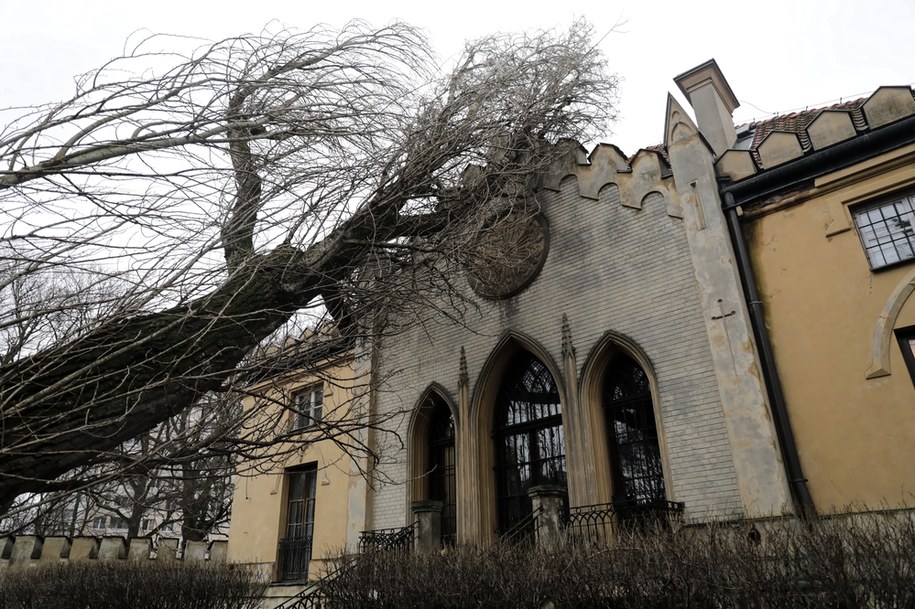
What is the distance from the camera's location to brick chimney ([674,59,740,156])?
13.2 m

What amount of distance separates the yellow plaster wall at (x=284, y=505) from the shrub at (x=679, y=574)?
5638 millimetres

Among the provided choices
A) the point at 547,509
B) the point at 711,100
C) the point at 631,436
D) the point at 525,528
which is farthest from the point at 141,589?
the point at 711,100

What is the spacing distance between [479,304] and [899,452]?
23.0ft

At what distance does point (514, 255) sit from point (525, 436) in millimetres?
3260

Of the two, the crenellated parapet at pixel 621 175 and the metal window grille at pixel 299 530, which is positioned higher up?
the crenellated parapet at pixel 621 175

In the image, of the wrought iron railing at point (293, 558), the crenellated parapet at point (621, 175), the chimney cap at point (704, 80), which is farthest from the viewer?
the wrought iron railing at point (293, 558)

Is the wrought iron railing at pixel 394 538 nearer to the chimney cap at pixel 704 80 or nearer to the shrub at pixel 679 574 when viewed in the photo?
the shrub at pixel 679 574

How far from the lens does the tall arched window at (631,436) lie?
31.0 feet

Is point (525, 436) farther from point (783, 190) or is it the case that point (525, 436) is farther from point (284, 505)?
point (284, 505)

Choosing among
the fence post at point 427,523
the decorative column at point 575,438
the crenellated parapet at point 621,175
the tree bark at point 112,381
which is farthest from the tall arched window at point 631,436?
the tree bark at point 112,381

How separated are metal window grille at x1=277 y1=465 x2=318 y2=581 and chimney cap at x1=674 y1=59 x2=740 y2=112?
11.8 metres

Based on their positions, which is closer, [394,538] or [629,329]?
[629,329]

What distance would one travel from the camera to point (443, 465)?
1227cm

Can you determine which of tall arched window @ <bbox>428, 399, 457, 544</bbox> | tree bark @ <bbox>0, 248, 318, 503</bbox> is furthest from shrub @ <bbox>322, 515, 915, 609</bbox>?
tall arched window @ <bbox>428, 399, 457, 544</bbox>
